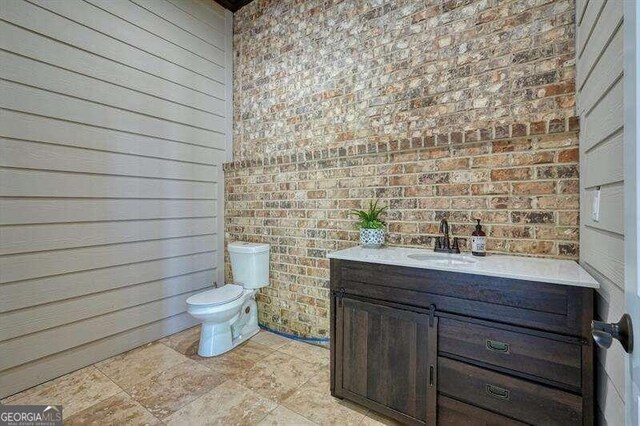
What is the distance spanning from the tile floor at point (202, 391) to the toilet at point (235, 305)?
0.41ft

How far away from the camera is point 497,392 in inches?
54.3

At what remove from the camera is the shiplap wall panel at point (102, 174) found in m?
1.96

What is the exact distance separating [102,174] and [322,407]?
2.28m

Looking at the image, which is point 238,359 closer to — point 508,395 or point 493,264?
point 508,395

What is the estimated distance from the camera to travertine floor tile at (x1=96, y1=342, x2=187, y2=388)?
2146 millimetres

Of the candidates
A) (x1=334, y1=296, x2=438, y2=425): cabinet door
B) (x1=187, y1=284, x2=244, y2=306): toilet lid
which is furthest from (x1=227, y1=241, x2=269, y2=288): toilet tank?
(x1=334, y1=296, x2=438, y2=425): cabinet door

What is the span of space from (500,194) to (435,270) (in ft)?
2.36

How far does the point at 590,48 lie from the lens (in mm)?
1344

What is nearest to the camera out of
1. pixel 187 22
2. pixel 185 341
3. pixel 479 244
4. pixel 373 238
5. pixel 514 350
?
pixel 514 350

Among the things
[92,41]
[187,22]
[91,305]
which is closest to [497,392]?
[91,305]

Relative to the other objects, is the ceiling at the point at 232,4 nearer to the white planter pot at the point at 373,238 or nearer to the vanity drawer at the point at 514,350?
the white planter pot at the point at 373,238

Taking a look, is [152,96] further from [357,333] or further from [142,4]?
[357,333]

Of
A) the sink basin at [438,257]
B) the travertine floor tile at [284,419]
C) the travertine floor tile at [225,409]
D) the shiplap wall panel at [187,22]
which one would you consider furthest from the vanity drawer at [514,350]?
the shiplap wall panel at [187,22]

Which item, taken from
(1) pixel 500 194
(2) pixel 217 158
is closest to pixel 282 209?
(2) pixel 217 158
